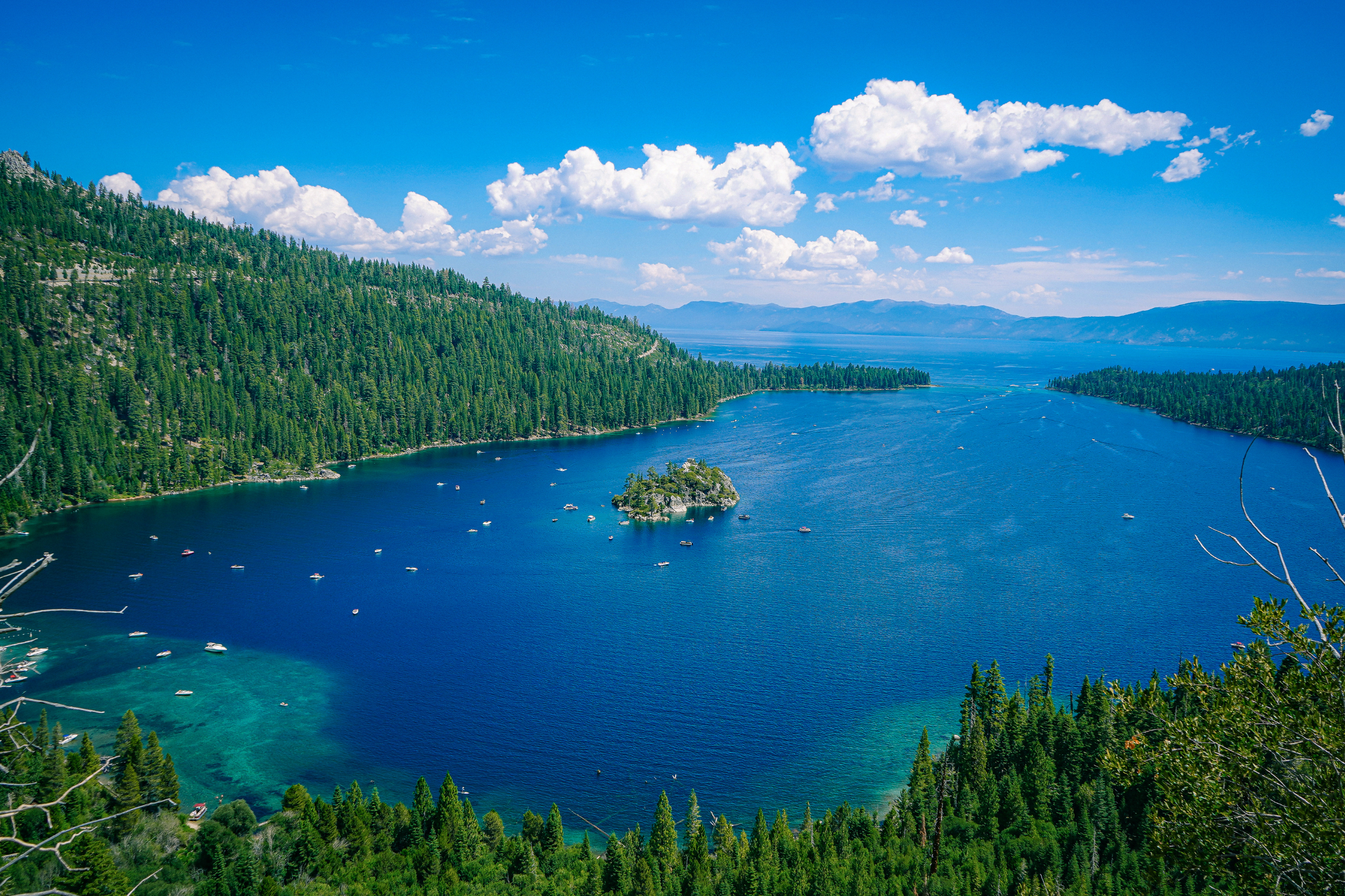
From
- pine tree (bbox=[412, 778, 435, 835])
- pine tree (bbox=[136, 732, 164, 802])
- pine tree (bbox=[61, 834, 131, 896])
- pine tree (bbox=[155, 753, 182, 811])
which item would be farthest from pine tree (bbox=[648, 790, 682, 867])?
pine tree (bbox=[136, 732, 164, 802])

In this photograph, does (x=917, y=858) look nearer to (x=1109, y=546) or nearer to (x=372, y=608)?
(x=372, y=608)

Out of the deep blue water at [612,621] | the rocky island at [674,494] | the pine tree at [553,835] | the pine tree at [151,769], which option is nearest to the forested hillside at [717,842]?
the pine tree at [553,835]

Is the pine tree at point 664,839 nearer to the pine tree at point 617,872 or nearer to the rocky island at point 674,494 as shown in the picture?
the pine tree at point 617,872

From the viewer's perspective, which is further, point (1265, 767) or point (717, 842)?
point (717, 842)

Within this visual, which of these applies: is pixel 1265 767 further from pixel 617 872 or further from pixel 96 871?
pixel 96 871

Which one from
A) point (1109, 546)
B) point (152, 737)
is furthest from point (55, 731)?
point (1109, 546)

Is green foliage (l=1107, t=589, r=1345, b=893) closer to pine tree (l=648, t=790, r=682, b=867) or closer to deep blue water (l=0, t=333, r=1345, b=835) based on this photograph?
pine tree (l=648, t=790, r=682, b=867)

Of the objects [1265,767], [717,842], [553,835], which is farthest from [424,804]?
[1265,767]
